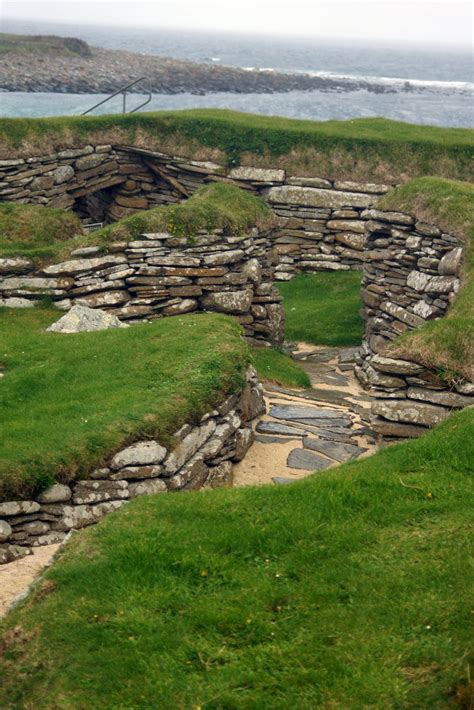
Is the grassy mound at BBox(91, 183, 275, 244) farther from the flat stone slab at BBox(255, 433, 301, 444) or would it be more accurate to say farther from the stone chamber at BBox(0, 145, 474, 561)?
the flat stone slab at BBox(255, 433, 301, 444)

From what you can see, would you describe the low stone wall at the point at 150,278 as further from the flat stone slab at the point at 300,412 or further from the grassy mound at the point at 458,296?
the flat stone slab at the point at 300,412

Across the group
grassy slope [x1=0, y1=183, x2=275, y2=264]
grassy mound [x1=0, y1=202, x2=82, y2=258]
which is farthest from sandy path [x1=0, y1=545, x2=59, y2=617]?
grassy mound [x1=0, y1=202, x2=82, y2=258]

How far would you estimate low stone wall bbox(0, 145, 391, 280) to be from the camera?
104 ft

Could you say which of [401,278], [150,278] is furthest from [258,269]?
[401,278]

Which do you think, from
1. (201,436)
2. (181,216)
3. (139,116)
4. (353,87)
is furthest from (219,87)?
(201,436)

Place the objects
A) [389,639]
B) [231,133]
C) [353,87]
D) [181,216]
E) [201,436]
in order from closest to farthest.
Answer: [389,639] < [201,436] < [181,216] < [231,133] < [353,87]

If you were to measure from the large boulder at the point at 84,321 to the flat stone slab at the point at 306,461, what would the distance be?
17.2 feet

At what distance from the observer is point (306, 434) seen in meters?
18.8

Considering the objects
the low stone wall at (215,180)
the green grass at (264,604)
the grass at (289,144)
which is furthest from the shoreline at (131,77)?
the green grass at (264,604)

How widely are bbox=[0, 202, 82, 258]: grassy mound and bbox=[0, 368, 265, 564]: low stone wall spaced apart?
9741 mm

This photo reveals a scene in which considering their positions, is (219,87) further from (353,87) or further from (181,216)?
(181,216)

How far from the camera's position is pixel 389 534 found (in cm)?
1162

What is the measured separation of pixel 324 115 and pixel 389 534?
8241cm

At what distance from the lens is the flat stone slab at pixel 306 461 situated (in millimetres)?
17195
